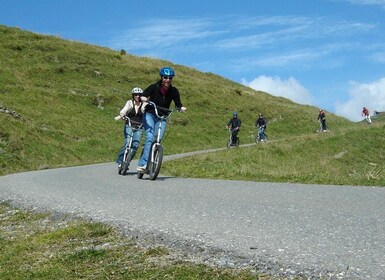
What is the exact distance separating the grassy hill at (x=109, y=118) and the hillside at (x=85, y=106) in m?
0.09

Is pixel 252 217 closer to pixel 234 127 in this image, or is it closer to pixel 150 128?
pixel 150 128

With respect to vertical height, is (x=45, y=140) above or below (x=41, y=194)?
above

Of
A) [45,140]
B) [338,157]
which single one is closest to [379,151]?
[338,157]

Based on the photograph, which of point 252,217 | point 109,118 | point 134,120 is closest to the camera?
point 252,217

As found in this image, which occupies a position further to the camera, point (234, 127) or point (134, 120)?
point (234, 127)

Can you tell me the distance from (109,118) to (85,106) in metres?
2.56

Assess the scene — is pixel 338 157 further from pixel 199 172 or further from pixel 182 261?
pixel 182 261

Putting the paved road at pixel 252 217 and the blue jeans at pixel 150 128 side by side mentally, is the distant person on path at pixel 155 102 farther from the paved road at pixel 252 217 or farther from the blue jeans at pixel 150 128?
the paved road at pixel 252 217

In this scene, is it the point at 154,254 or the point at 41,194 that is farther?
the point at 41,194

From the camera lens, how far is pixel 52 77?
157 feet

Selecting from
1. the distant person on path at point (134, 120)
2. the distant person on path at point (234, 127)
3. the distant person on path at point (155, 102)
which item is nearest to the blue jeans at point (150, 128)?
the distant person on path at point (155, 102)

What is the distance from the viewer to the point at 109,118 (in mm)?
40062

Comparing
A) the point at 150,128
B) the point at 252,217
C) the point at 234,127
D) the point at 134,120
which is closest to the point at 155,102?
the point at 150,128

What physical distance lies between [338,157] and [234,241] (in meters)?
25.4
